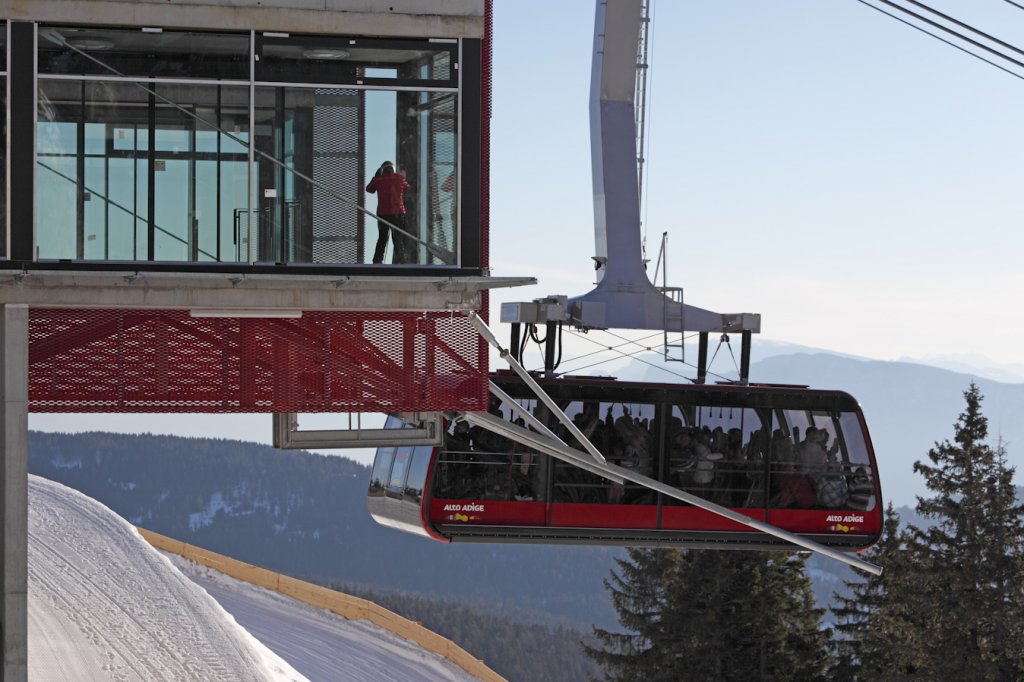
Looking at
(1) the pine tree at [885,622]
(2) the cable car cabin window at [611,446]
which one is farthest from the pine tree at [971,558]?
(2) the cable car cabin window at [611,446]

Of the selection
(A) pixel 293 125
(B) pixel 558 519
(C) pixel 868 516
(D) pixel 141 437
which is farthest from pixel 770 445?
(D) pixel 141 437

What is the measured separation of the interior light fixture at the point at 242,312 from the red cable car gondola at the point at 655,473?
6254mm

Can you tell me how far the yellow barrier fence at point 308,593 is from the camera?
4809 centimetres

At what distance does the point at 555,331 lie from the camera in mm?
22656

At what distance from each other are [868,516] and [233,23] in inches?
557

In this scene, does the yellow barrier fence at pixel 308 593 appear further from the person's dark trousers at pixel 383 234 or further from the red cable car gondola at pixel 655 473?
the person's dark trousers at pixel 383 234

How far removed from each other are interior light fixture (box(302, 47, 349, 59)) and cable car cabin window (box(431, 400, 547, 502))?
310 inches

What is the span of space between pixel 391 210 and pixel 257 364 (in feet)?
9.13

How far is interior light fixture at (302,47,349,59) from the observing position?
14758 mm

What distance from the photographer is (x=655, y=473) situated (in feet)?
73.4

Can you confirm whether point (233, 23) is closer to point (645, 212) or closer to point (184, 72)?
point (184, 72)

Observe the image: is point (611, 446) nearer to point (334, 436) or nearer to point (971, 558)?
point (334, 436)

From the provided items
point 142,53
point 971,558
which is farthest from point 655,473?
point 971,558

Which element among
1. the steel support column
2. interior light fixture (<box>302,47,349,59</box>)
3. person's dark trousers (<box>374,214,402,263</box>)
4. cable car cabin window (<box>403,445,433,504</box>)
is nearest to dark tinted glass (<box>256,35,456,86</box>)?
interior light fixture (<box>302,47,349,59</box>)
